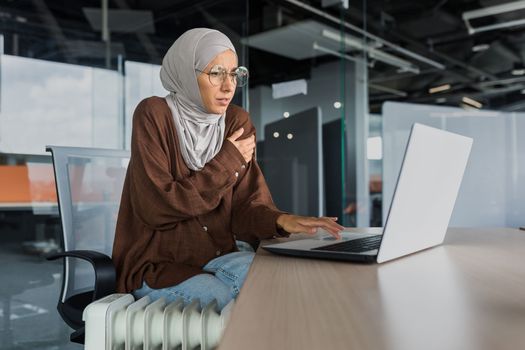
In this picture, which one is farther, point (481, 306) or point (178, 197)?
point (178, 197)

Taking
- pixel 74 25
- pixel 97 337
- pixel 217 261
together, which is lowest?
pixel 97 337

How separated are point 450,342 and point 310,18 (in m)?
3.97

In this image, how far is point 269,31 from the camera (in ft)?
13.2

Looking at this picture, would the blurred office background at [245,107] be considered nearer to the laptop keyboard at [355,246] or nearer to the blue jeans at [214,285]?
the blue jeans at [214,285]

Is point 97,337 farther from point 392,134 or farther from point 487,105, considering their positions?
point 487,105

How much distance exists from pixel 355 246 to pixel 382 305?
47cm

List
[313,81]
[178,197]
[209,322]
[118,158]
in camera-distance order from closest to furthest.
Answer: [209,322] < [178,197] < [118,158] < [313,81]

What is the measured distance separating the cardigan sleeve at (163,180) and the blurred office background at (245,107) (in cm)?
187

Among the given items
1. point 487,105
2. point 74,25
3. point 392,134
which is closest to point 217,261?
point 392,134

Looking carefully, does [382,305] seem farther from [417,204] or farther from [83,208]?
[83,208]

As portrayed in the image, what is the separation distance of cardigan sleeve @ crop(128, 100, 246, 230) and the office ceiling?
2.40 m

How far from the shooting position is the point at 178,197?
1155 mm

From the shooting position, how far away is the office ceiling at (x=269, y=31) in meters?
3.52

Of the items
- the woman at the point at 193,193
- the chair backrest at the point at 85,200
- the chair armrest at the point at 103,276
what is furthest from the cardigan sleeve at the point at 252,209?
the chair backrest at the point at 85,200
